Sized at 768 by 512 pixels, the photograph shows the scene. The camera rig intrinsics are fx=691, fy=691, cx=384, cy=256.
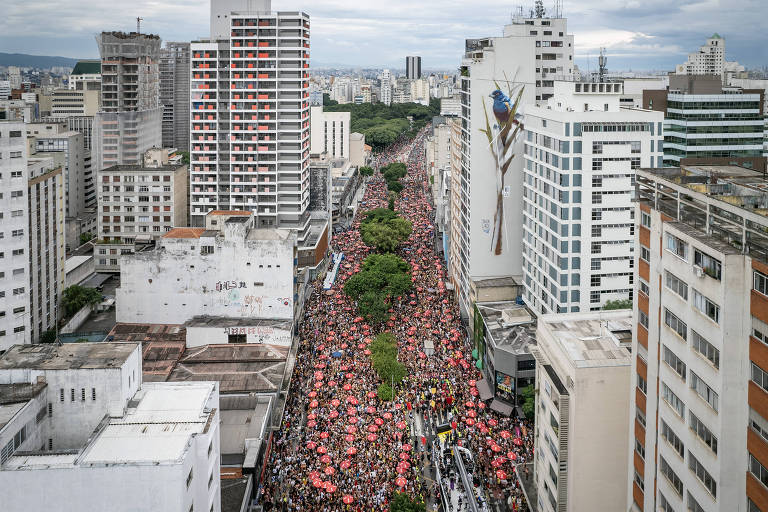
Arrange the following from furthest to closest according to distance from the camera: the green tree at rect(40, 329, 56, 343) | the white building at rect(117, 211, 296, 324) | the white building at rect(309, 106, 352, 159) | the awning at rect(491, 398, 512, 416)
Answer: the white building at rect(309, 106, 352, 159) → the green tree at rect(40, 329, 56, 343) → the white building at rect(117, 211, 296, 324) → the awning at rect(491, 398, 512, 416)

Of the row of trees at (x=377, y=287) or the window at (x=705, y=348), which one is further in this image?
the row of trees at (x=377, y=287)

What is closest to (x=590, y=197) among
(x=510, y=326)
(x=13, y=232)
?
(x=510, y=326)

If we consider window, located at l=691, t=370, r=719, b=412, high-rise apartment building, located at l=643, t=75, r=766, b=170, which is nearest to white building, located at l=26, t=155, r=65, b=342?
window, located at l=691, t=370, r=719, b=412

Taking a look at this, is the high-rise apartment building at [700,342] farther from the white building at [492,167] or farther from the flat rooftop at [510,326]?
the white building at [492,167]

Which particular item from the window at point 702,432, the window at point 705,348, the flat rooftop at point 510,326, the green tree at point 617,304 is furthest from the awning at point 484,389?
the window at point 705,348

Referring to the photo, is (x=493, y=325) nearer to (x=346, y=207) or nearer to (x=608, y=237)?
(x=608, y=237)

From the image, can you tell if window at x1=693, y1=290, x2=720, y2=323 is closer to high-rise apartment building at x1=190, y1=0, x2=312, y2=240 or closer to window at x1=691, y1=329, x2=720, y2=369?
window at x1=691, y1=329, x2=720, y2=369

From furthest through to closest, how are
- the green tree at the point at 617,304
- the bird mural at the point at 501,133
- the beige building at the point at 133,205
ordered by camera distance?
the beige building at the point at 133,205 < the bird mural at the point at 501,133 < the green tree at the point at 617,304

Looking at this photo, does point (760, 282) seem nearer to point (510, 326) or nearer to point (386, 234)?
point (510, 326)
